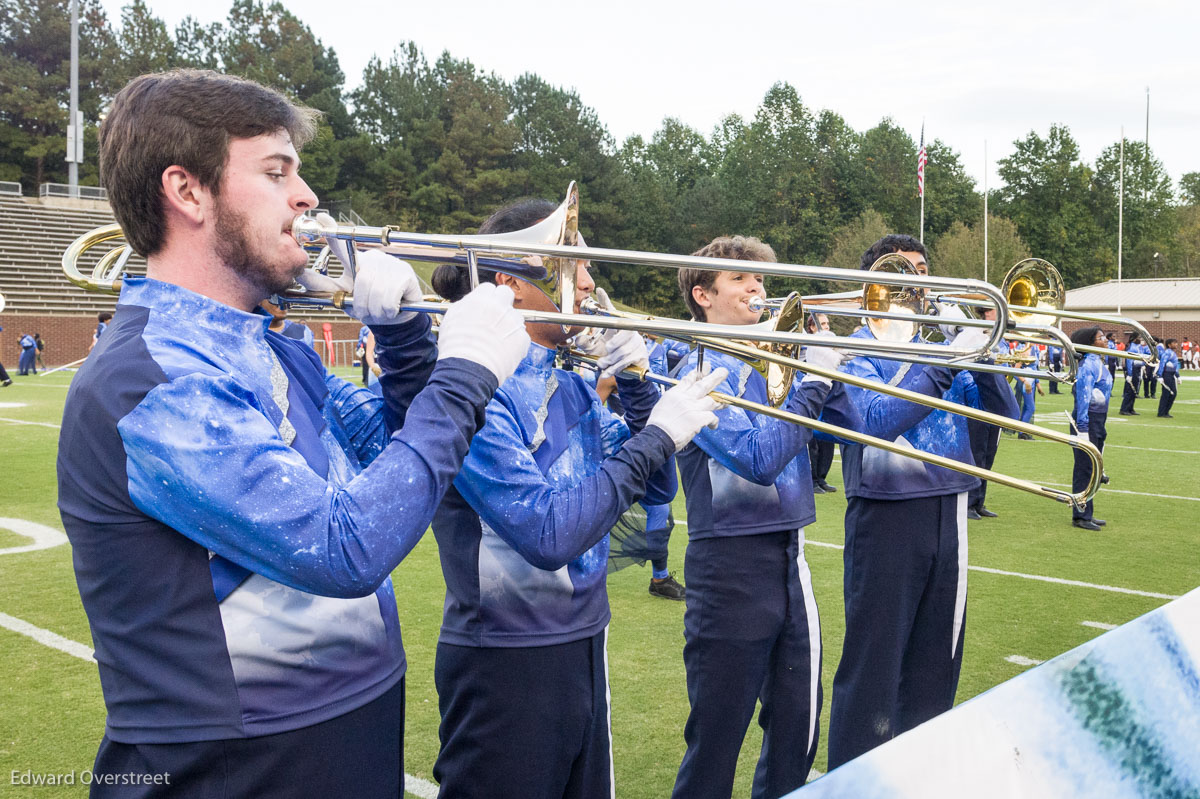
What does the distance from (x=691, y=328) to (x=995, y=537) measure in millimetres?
6822

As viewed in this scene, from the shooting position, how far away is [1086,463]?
9211 millimetres

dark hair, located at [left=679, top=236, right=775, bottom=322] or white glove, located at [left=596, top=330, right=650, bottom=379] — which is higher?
dark hair, located at [left=679, top=236, right=775, bottom=322]

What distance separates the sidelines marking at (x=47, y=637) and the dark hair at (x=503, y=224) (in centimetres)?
315

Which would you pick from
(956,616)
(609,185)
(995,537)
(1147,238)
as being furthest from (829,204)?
(956,616)

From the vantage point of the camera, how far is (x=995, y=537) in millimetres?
7957

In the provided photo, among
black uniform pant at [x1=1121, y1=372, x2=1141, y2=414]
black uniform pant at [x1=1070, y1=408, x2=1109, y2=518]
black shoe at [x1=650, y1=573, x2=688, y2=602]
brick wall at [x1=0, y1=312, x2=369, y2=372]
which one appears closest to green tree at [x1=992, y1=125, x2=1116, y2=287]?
black uniform pant at [x1=1121, y1=372, x2=1141, y2=414]

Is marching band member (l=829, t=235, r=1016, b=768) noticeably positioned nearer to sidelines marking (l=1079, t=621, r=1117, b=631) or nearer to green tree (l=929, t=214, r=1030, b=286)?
sidelines marking (l=1079, t=621, r=1117, b=631)

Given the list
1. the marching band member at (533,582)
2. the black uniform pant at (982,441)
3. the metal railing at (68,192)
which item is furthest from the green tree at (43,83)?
the marching band member at (533,582)

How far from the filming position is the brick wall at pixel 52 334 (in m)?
29.2

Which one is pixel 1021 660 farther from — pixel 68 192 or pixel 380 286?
pixel 68 192

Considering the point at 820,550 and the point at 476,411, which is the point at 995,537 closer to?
the point at 820,550

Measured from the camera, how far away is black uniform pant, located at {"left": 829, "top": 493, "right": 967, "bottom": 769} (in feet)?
11.1

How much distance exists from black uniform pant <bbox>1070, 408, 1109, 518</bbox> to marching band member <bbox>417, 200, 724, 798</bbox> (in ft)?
18.9

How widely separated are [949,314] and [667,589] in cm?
275
